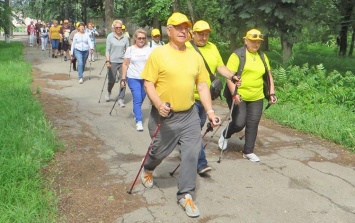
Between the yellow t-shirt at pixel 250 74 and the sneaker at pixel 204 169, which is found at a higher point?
the yellow t-shirt at pixel 250 74

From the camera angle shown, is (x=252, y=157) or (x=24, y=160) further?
(x=252, y=157)

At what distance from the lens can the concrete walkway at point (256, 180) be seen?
4484 mm

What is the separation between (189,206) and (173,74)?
52.7 inches

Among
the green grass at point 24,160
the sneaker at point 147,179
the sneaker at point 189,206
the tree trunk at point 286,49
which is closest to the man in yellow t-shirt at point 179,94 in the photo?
the sneaker at point 189,206

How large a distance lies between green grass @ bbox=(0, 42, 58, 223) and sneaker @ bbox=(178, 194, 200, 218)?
1.28 metres

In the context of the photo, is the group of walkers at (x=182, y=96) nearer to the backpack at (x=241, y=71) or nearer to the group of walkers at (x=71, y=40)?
the backpack at (x=241, y=71)

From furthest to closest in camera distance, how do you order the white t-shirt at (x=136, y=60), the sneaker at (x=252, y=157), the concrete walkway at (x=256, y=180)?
the white t-shirt at (x=136, y=60) < the sneaker at (x=252, y=157) < the concrete walkway at (x=256, y=180)

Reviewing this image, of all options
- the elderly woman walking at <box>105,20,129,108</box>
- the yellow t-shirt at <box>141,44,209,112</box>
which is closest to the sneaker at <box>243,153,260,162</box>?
the yellow t-shirt at <box>141,44,209,112</box>

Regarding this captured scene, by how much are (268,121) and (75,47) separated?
22.2 feet

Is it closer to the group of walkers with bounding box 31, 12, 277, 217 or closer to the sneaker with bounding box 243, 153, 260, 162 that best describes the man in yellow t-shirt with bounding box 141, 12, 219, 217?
the group of walkers with bounding box 31, 12, 277, 217

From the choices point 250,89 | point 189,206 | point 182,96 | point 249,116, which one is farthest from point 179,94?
point 249,116

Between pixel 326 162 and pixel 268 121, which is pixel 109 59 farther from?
pixel 326 162

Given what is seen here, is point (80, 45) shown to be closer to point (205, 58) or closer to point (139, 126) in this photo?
point (139, 126)

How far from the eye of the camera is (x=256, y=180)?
5461 millimetres
